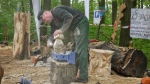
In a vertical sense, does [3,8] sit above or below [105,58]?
above

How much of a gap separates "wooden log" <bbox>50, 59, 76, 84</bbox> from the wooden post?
374 cm

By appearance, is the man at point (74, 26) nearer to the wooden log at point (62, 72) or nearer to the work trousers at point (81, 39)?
the work trousers at point (81, 39)

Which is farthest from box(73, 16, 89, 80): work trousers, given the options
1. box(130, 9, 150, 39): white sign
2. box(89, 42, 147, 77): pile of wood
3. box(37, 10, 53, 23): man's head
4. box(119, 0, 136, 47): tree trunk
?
box(119, 0, 136, 47): tree trunk

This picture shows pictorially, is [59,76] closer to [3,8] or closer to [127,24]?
[127,24]

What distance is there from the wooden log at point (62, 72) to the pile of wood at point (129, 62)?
1830 millimetres

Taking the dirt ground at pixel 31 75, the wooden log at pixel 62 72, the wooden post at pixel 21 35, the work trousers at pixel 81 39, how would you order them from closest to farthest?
the wooden log at pixel 62 72 < the work trousers at pixel 81 39 < the dirt ground at pixel 31 75 < the wooden post at pixel 21 35

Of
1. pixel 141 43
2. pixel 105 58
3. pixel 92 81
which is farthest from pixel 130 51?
pixel 141 43

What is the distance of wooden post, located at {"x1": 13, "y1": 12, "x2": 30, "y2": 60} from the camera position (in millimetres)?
9562

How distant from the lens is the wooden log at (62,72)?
592cm

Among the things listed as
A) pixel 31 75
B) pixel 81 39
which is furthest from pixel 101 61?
pixel 31 75

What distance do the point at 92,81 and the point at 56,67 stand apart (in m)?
1.12

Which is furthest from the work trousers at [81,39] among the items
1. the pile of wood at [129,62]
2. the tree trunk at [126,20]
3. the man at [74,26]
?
the tree trunk at [126,20]

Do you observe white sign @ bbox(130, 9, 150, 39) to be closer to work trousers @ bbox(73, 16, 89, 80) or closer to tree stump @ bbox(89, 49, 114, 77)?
tree stump @ bbox(89, 49, 114, 77)

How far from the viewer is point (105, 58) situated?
7.27 metres
